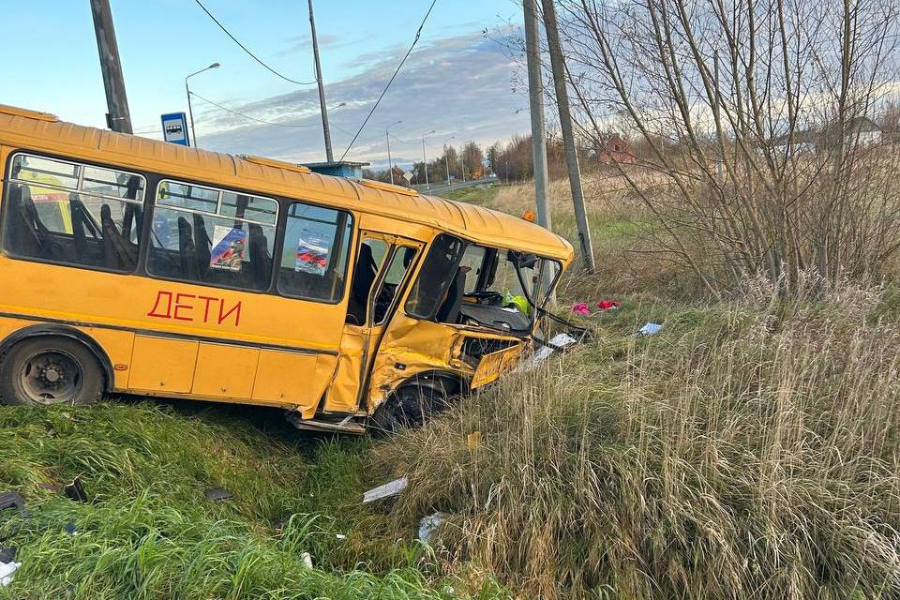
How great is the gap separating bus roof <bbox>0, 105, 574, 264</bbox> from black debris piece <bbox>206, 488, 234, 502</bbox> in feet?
8.30

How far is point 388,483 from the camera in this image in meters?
5.05

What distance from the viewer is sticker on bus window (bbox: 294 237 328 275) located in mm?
5391

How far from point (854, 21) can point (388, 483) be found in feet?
26.8

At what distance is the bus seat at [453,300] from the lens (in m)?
6.01

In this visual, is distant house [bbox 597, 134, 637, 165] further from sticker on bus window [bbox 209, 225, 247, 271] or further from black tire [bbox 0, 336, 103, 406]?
black tire [bbox 0, 336, 103, 406]

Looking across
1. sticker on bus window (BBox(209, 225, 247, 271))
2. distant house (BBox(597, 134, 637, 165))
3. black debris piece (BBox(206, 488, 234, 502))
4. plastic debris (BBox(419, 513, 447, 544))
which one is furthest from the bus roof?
distant house (BBox(597, 134, 637, 165))

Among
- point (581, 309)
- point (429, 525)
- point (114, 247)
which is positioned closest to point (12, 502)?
point (114, 247)

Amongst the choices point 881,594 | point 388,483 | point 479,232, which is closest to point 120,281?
point 388,483

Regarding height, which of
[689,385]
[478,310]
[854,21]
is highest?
[854,21]

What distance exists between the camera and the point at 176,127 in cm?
923

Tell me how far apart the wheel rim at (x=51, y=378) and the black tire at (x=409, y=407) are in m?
2.61

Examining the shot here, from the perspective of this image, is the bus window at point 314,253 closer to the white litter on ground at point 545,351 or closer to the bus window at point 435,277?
the bus window at point 435,277

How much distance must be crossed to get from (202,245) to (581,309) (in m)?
6.60

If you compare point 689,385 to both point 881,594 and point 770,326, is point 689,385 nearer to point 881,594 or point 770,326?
point 881,594
